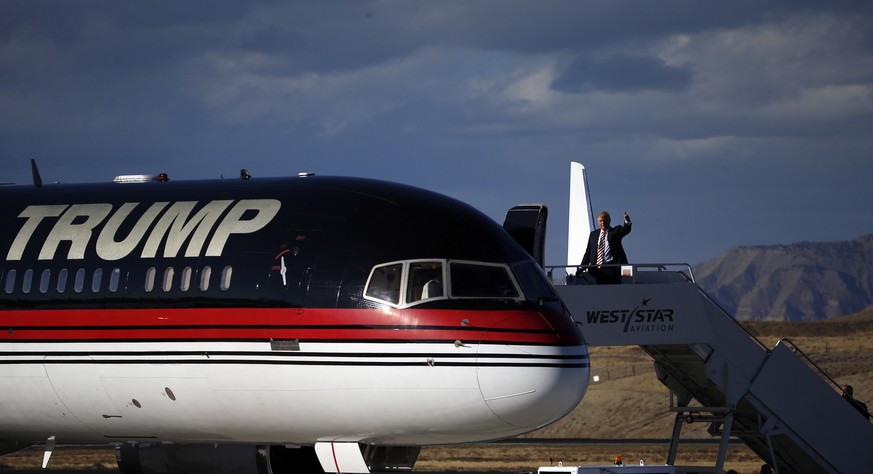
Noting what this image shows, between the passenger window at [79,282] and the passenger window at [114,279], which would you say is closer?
the passenger window at [114,279]

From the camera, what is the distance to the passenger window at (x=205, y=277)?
2425cm

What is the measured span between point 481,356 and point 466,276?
144 cm

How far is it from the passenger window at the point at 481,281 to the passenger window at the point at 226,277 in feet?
12.7

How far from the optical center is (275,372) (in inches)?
917

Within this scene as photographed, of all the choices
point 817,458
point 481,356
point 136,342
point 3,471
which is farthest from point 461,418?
point 3,471

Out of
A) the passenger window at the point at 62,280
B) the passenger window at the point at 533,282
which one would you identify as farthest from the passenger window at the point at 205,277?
the passenger window at the point at 533,282

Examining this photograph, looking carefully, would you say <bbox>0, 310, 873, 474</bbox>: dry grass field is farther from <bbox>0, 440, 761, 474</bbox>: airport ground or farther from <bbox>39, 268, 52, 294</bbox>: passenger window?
<bbox>39, 268, 52, 294</bbox>: passenger window

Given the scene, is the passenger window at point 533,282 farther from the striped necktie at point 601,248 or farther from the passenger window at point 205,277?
the striped necktie at point 601,248

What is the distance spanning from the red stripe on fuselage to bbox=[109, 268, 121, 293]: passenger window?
0.43m

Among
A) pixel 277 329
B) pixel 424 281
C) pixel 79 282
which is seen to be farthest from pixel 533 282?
pixel 79 282

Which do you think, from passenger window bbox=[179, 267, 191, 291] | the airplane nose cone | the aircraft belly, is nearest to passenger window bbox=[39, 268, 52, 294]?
the aircraft belly

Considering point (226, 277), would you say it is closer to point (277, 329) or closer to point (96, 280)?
point (277, 329)

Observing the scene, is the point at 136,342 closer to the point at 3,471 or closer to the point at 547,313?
the point at 547,313

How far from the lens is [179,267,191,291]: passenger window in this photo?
2444 cm
